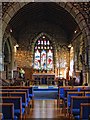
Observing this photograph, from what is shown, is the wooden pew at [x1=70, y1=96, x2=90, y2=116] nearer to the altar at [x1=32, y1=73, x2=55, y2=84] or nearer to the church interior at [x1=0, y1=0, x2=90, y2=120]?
the church interior at [x1=0, y1=0, x2=90, y2=120]

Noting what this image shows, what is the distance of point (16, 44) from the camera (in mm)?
24969

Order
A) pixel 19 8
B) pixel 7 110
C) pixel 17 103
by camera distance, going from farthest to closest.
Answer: pixel 19 8
pixel 17 103
pixel 7 110

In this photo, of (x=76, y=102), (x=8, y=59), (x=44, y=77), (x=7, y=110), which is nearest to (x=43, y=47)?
(x=44, y=77)

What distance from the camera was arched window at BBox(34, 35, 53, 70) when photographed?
2625cm

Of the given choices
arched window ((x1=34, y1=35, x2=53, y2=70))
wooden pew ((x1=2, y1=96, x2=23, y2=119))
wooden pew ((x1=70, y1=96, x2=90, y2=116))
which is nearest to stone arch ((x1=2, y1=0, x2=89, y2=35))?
wooden pew ((x1=2, y1=96, x2=23, y2=119))

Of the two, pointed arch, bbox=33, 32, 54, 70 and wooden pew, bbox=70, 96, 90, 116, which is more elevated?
pointed arch, bbox=33, 32, 54, 70

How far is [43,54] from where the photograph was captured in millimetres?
26781

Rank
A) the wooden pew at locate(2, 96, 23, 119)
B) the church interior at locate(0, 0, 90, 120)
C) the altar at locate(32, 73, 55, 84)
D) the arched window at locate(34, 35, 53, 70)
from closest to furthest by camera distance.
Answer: the wooden pew at locate(2, 96, 23, 119) < the church interior at locate(0, 0, 90, 120) < the altar at locate(32, 73, 55, 84) < the arched window at locate(34, 35, 53, 70)

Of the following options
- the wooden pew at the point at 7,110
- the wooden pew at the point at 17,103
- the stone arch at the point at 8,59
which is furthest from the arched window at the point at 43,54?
the wooden pew at the point at 7,110

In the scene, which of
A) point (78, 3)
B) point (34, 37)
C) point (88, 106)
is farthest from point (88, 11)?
point (34, 37)

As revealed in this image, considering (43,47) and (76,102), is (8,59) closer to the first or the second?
(43,47)

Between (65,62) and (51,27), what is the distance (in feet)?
10.0

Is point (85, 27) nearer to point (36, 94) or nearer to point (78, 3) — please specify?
point (78, 3)

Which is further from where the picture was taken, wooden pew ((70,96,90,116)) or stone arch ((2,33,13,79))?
stone arch ((2,33,13,79))
